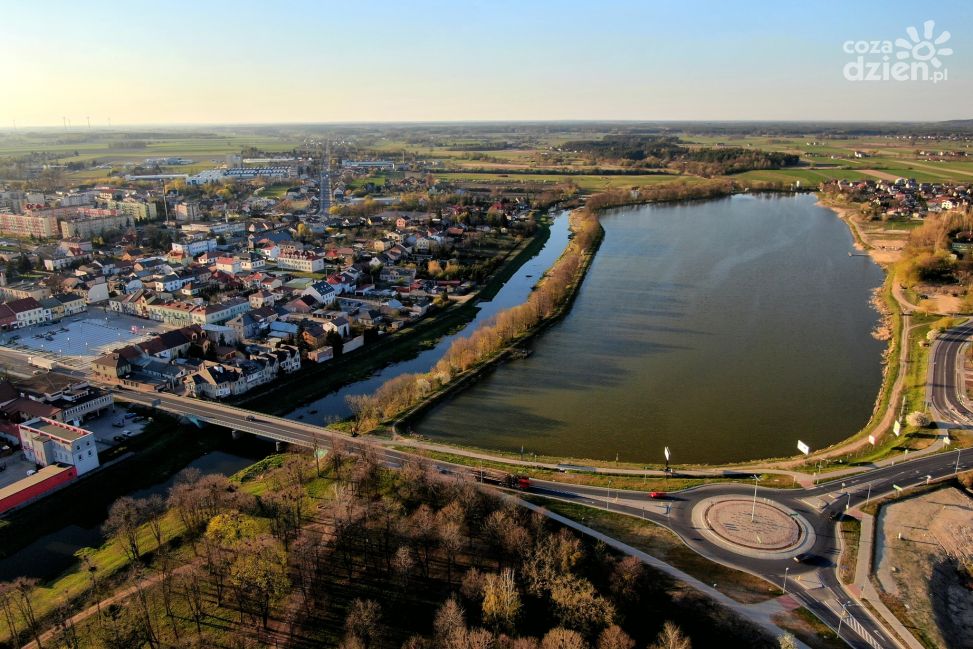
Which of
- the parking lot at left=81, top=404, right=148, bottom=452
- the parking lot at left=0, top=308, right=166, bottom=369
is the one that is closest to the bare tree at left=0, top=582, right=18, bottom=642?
the parking lot at left=81, top=404, right=148, bottom=452

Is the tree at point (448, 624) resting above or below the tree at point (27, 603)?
above

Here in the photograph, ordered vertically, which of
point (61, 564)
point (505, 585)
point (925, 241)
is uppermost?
point (925, 241)

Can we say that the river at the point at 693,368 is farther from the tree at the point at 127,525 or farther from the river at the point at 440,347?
the tree at the point at 127,525

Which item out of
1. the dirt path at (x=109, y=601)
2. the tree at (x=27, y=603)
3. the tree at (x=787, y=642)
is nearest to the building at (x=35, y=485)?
the tree at (x=27, y=603)

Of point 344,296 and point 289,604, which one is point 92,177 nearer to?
point 344,296

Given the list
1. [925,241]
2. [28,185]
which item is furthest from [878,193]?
[28,185]
